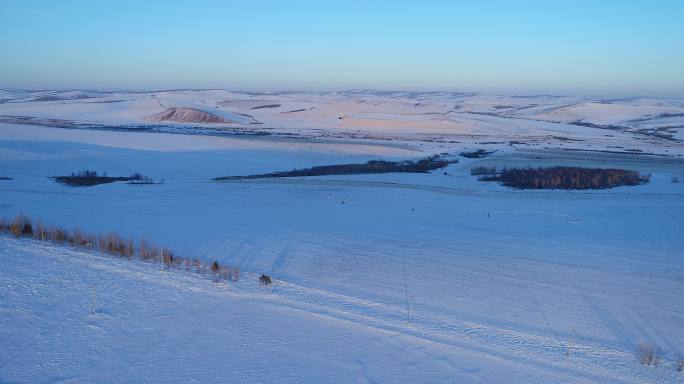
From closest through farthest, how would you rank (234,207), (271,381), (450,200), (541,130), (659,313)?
(271,381) → (659,313) → (234,207) → (450,200) → (541,130)

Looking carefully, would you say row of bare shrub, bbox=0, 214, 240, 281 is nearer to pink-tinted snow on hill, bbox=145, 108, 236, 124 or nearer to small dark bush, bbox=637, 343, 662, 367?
small dark bush, bbox=637, 343, 662, 367

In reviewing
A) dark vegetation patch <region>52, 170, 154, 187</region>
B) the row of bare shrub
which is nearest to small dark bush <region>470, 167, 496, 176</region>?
dark vegetation patch <region>52, 170, 154, 187</region>

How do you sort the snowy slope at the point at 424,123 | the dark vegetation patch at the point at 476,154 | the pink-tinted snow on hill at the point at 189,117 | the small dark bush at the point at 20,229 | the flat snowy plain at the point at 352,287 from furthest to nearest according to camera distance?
the pink-tinted snow on hill at the point at 189,117 < the snowy slope at the point at 424,123 < the dark vegetation patch at the point at 476,154 < the small dark bush at the point at 20,229 < the flat snowy plain at the point at 352,287

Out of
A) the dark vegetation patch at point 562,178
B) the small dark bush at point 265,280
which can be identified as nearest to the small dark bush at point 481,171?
the dark vegetation patch at point 562,178

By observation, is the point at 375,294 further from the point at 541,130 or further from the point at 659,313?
the point at 541,130

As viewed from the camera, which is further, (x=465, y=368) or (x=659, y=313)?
(x=659, y=313)

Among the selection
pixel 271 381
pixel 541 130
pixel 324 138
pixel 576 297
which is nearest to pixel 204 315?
pixel 271 381

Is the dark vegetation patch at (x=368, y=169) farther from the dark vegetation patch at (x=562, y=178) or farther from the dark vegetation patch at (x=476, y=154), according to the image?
the dark vegetation patch at (x=476, y=154)
